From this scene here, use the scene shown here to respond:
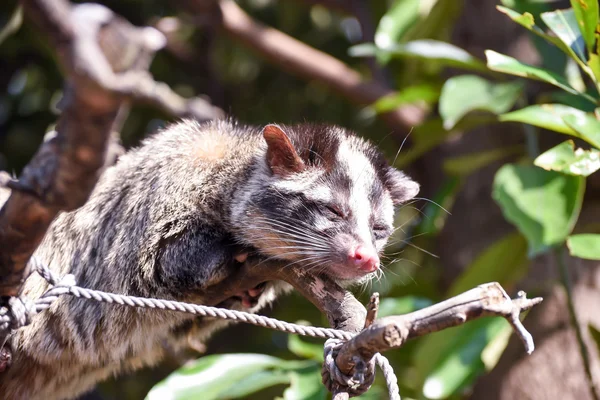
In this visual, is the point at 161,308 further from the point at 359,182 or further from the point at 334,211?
the point at 359,182

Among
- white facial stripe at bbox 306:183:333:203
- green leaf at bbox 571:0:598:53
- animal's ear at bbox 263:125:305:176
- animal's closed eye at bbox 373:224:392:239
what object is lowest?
animal's closed eye at bbox 373:224:392:239

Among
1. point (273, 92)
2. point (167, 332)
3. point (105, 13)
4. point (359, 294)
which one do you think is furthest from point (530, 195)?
point (273, 92)

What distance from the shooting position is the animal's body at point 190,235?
292cm

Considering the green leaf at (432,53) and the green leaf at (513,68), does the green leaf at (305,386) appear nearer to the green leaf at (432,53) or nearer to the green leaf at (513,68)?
the green leaf at (513,68)

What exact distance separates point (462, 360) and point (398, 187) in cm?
85

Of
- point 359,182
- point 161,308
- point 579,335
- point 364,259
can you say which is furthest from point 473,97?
point 161,308

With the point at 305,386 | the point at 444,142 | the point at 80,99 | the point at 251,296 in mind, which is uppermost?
the point at 80,99

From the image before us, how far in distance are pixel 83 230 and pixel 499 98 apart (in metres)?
2.08

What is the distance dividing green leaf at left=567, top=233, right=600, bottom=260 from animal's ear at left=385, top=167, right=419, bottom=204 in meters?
0.73

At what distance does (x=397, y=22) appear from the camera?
4.42 metres

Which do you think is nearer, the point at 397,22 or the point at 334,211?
the point at 334,211

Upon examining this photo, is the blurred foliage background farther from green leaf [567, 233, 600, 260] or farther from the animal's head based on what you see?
the animal's head

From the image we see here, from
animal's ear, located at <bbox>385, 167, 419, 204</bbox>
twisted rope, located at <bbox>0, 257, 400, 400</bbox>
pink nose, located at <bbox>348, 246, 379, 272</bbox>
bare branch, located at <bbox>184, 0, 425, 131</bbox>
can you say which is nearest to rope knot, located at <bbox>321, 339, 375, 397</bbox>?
twisted rope, located at <bbox>0, 257, 400, 400</bbox>

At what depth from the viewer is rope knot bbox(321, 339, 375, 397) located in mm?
1960
